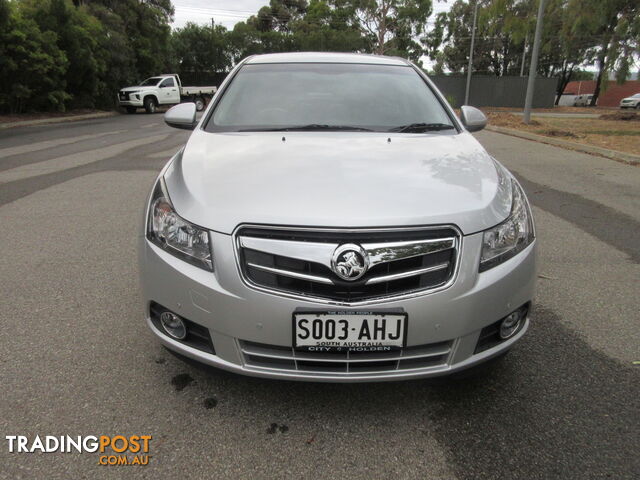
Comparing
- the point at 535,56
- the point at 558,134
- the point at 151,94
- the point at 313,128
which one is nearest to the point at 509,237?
the point at 313,128

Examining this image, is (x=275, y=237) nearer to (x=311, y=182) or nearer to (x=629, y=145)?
(x=311, y=182)

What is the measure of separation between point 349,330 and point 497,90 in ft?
118

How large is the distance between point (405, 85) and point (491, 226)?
1728 mm

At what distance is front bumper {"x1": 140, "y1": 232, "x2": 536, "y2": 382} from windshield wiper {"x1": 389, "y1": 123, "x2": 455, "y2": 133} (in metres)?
1.18

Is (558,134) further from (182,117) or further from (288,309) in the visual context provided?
(288,309)

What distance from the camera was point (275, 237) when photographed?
71.3 inches

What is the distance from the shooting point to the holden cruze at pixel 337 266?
178cm

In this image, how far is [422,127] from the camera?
2936 millimetres

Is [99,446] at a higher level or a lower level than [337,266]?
lower

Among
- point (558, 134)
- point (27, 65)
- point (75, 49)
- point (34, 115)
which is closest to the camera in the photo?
point (558, 134)

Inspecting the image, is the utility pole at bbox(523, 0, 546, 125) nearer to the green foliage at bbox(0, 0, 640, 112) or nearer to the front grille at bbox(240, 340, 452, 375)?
the green foliage at bbox(0, 0, 640, 112)

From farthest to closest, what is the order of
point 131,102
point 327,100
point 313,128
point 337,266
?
point 131,102 < point 327,100 < point 313,128 < point 337,266

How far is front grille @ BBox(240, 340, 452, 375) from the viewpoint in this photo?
5.98 feet

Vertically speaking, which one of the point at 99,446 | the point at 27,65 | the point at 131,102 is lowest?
the point at 131,102
